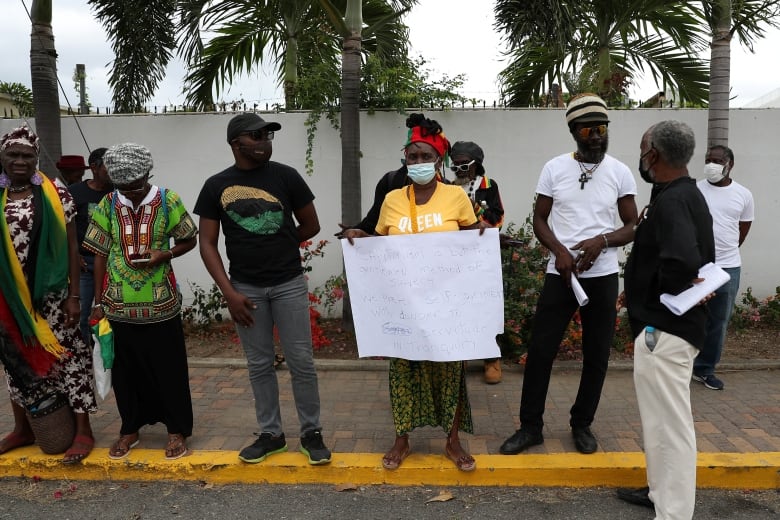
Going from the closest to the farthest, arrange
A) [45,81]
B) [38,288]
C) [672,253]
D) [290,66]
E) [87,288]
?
1. [672,253]
2. [38,288]
3. [87,288]
4. [45,81]
5. [290,66]

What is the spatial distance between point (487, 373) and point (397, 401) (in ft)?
5.84

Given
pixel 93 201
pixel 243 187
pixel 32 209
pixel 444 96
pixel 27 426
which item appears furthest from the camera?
pixel 444 96

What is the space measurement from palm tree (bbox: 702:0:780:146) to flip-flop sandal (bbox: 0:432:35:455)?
637 centimetres

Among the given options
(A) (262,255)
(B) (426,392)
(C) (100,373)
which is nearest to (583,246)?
(B) (426,392)

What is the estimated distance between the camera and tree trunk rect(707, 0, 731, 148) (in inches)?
231

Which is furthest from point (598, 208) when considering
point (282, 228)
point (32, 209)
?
point (32, 209)

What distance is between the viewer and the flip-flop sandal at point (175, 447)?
3.68 meters

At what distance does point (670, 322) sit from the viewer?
2.76 metres

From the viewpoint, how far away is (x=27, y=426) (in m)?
3.90

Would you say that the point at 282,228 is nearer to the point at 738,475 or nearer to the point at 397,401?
the point at 397,401

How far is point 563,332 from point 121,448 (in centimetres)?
284

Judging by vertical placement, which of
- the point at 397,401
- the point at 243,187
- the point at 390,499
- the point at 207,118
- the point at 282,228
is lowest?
the point at 390,499

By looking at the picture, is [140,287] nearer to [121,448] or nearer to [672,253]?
[121,448]

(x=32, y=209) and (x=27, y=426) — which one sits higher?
(x=32, y=209)
